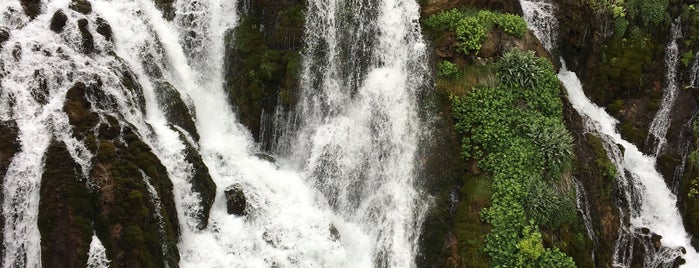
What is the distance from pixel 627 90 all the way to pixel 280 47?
11596 mm

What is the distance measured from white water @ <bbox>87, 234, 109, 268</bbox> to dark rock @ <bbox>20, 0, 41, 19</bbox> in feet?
21.9

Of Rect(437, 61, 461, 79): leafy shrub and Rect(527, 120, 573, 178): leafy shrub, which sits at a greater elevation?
Rect(437, 61, 461, 79): leafy shrub

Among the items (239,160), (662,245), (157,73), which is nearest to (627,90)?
(662,245)

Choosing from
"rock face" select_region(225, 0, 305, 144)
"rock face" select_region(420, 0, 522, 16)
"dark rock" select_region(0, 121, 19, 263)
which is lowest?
"dark rock" select_region(0, 121, 19, 263)

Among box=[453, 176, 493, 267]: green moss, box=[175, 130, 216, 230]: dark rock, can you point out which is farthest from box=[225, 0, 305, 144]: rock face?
box=[453, 176, 493, 267]: green moss

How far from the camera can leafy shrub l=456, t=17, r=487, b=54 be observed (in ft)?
47.8

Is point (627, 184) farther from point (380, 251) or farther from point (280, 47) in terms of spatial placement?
point (280, 47)

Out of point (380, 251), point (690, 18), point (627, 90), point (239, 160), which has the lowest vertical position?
point (380, 251)

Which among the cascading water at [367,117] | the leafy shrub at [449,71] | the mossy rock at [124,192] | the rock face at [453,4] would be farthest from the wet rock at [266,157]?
the rock face at [453,4]

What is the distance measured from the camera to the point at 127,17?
15.6m

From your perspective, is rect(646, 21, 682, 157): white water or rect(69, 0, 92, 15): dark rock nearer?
rect(69, 0, 92, 15): dark rock

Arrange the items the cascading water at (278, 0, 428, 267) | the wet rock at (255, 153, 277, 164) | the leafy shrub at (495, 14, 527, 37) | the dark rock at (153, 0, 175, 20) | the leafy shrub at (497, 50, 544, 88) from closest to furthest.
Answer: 1. the cascading water at (278, 0, 428, 267)
2. the leafy shrub at (497, 50, 544, 88)
3. the leafy shrub at (495, 14, 527, 37)
4. the wet rock at (255, 153, 277, 164)
5. the dark rock at (153, 0, 175, 20)

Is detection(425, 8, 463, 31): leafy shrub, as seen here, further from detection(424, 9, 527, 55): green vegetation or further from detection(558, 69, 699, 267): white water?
detection(558, 69, 699, 267): white water

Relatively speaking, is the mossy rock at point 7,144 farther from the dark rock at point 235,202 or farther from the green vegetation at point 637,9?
the green vegetation at point 637,9
